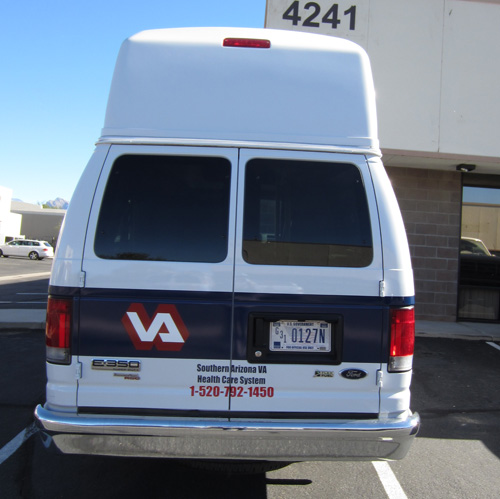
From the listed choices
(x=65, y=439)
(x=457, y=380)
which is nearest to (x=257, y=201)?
(x=65, y=439)

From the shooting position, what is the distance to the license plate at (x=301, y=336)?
276 cm

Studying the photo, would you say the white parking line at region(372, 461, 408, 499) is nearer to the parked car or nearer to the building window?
the building window

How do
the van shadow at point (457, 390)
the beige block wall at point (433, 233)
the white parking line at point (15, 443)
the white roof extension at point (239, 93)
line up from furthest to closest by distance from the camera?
the beige block wall at point (433, 233) < the van shadow at point (457, 390) < the white parking line at point (15, 443) < the white roof extension at point (239, 93)

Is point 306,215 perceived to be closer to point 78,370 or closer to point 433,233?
point 78,370

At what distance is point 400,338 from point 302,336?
0.57m

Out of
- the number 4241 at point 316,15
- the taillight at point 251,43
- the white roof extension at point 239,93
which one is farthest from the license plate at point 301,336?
the number 4241 at point 316,15

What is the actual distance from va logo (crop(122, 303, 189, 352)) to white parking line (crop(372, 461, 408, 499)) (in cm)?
199

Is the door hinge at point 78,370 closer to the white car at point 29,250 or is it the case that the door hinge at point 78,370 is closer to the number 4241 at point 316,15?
the number 4241 at point 316,15

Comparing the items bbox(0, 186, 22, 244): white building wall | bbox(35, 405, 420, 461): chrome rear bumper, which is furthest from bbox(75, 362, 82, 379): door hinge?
bbox(0, 186, 22, 244): white building wall

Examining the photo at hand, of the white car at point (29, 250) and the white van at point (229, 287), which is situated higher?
the white van at point (229, 287)

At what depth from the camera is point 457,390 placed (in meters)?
5.92

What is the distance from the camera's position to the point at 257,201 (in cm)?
285

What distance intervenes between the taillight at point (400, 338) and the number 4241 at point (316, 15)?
7.64 meters

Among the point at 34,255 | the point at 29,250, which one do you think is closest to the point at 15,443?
the point at 34,255
